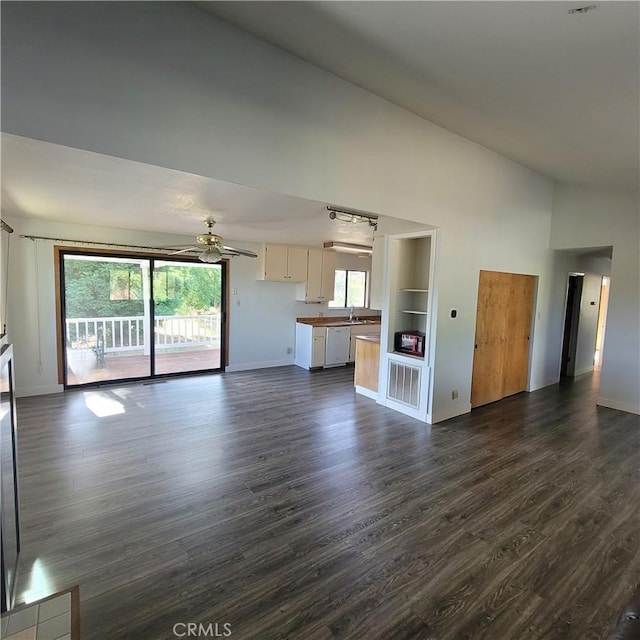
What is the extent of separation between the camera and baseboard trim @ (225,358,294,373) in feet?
21.1

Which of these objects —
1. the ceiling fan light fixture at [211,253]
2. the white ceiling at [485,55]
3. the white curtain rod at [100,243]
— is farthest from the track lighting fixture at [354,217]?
the white curtain rod at [100,243]

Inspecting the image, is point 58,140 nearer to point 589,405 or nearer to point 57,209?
point 57,209

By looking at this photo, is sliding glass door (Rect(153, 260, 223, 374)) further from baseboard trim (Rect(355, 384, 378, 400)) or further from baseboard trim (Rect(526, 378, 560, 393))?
baseboard trim (Rect(526, 378, 560, 393))

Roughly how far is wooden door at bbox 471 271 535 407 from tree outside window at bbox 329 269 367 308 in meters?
3.52

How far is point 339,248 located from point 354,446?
4210mm

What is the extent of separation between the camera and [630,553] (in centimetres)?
213

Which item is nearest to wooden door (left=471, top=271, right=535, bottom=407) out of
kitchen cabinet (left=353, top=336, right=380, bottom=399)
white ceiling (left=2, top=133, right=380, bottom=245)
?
kitchen cabinet (left=353, top=336, right=380, bottom=399)

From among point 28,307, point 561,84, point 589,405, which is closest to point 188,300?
point 28,307

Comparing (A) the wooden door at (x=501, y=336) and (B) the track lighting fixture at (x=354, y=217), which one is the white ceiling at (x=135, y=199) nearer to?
(B) the track lighting fixture at (x=354, y=217)

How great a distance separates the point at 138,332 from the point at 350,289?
4477mm

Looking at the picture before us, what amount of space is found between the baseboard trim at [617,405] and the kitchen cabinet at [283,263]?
5.13 m

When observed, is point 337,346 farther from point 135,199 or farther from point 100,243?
point 135,199

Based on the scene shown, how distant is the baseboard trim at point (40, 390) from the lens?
15.5 feet

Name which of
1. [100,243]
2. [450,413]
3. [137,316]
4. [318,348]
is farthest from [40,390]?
[450,413]
